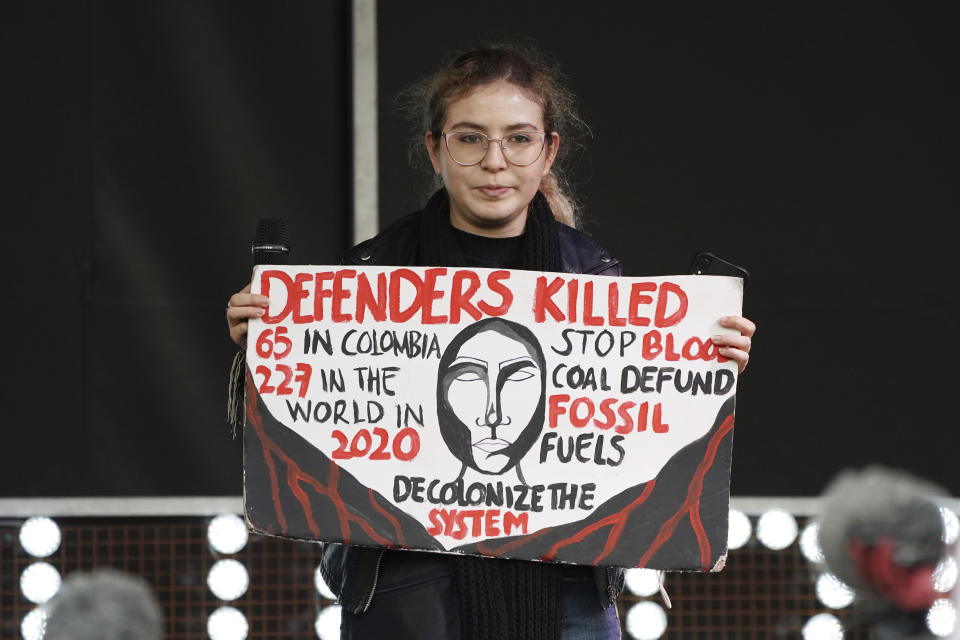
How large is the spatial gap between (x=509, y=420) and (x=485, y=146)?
420 millimetres

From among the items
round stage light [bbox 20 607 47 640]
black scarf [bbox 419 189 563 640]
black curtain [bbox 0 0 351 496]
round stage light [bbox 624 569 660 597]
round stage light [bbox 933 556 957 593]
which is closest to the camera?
round stage light [bbox 933 556 957 593]

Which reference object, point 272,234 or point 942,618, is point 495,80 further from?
point 942,618

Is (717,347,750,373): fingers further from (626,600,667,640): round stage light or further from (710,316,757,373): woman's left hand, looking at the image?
(626,600,667,640): round stage light

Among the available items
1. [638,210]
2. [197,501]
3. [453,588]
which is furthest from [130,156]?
[453,588]

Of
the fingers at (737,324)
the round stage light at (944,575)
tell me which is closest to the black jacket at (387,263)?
the fingers at (737,324)

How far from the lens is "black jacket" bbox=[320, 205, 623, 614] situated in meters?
1.93

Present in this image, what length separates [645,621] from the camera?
3.53 m

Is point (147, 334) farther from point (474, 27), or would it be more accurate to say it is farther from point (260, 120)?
point (474, 27)

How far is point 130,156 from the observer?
3.35m

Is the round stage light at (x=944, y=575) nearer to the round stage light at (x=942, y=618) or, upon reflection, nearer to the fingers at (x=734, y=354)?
the round stage light at (x=942, y=618)

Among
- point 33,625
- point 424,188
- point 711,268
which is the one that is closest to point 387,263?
point 711,268

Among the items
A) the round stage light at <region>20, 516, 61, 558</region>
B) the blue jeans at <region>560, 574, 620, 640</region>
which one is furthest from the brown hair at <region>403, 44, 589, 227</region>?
the round stage light at <region>20, 516, 61, 558</region>

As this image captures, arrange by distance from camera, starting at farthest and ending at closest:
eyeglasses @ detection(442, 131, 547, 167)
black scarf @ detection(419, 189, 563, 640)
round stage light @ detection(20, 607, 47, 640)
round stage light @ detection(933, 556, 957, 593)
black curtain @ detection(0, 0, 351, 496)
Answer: black curtain @ detection(0, 0, 351, 496) → round stage light @ detection(20, 607, 47, 640) → eyeglasses @ detection(442, 131, 547, 167) → black scarf @ detection(419, 189, 563, 640) → round stage light @ detection(933, 556, 957, 593)

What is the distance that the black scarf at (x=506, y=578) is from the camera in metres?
1.88
